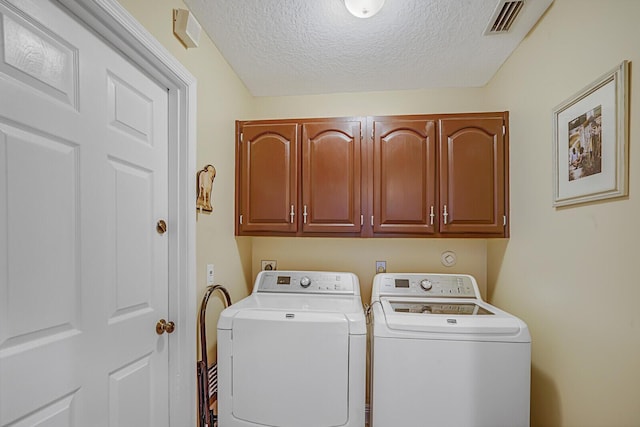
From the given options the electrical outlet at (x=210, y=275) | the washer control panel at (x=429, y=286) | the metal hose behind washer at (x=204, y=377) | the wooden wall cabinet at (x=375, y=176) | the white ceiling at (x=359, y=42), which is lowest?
the metal hose behind washer at (x=204, y=377)

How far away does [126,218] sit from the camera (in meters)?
1.24

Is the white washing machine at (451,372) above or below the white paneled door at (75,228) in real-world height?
below

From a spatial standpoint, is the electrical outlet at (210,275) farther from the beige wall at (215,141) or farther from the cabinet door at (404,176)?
the cabinet door at (404,176)

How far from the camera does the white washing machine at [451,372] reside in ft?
4.87

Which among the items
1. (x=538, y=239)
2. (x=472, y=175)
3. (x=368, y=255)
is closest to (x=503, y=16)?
(x=472, y=175)

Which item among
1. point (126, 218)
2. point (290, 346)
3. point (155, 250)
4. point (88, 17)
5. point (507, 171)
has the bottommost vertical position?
point (290, 346)

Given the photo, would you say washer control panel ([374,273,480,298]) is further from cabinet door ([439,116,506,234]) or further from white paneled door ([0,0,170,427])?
white paneled door ([0,0,170,427])

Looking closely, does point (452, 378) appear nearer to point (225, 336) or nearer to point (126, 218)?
point (225, 336)

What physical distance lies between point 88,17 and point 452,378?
2.00 m

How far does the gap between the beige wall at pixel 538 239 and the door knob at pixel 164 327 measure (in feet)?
0.94

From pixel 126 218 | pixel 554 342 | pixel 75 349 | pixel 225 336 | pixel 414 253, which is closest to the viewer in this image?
pixel 75 349

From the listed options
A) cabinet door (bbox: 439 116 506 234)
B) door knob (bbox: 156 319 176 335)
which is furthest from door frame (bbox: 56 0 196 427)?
cabinet door (bbox: 439 116 506 234)

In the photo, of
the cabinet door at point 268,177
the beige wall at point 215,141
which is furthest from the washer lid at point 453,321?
the beige wall at point 215,141

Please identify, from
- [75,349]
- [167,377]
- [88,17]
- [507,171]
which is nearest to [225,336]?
[167,377]
